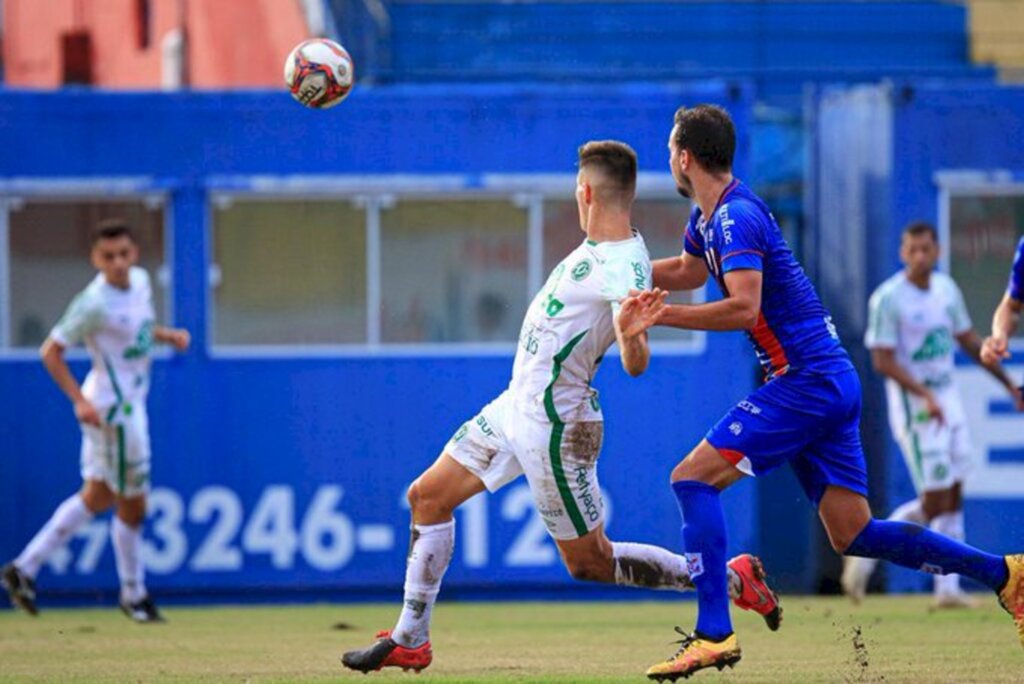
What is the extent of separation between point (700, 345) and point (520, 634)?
4.18m

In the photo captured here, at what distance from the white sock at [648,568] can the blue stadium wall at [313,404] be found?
260 inches

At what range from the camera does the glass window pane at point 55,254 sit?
1605cm

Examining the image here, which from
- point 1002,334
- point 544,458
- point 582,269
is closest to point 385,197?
point 1002,334

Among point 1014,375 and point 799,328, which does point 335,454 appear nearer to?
point 1014,375

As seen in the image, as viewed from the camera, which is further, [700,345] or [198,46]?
[198,46]

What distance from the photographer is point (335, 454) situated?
16.0 meters

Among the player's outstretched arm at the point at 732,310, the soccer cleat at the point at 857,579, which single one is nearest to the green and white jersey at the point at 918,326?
the soccer cleat at the point at 857,579

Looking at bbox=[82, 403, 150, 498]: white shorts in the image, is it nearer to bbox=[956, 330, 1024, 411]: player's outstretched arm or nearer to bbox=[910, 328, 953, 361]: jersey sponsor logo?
bbox=[910, 328, 953, 361]: jersey sponsor logo

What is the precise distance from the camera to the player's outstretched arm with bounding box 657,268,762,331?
8.44m

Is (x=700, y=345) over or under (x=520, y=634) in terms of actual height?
over

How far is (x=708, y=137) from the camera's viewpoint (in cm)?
878

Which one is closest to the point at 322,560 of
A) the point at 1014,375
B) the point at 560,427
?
the point at 1014,375

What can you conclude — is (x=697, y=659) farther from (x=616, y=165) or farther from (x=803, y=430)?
(x=616, y=165)

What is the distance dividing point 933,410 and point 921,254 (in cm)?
108
